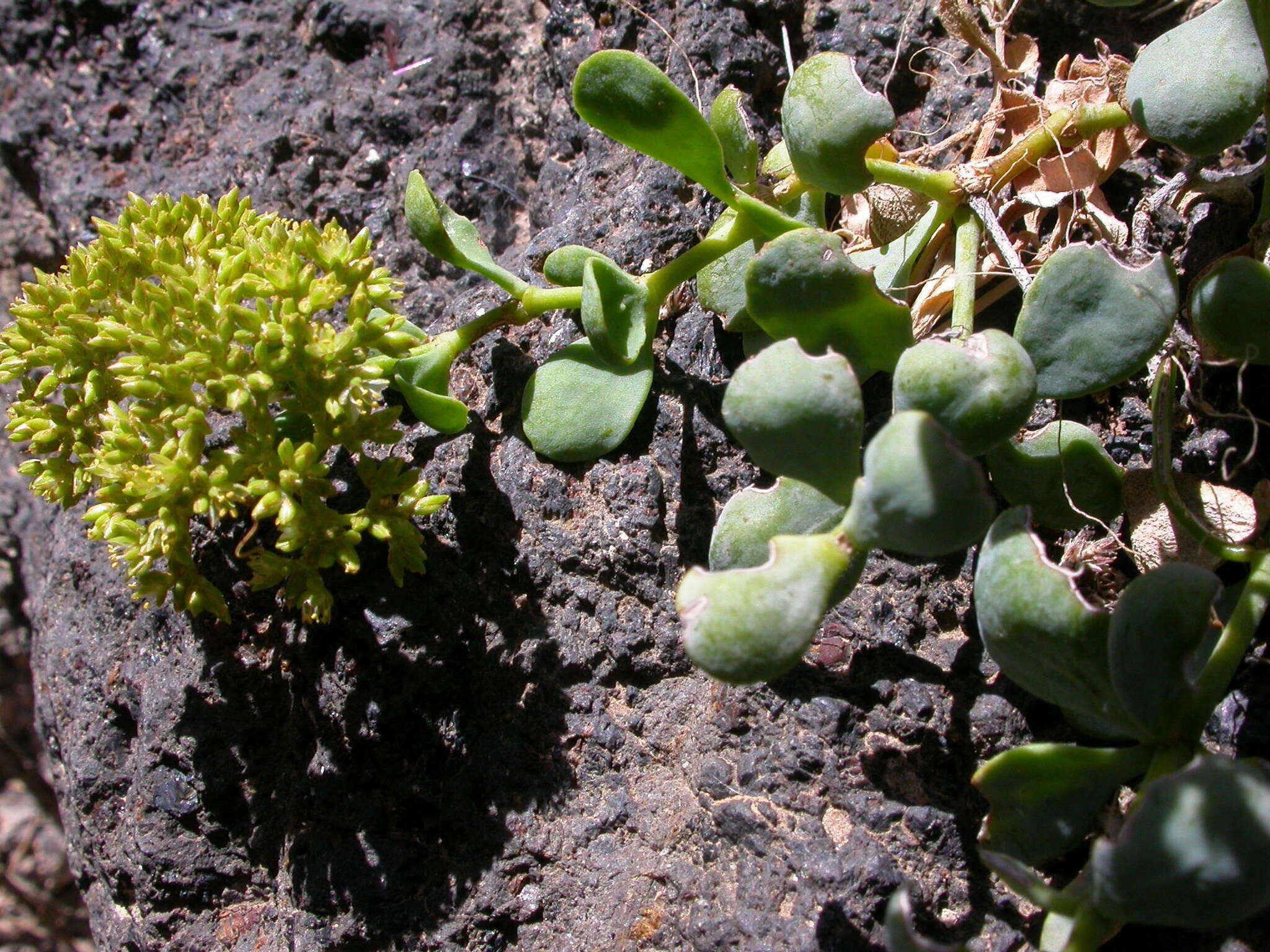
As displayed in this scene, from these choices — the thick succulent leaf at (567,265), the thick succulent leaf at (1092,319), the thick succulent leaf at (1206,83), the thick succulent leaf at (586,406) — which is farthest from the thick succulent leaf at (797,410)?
the thick succulent leaf at (1206,83)

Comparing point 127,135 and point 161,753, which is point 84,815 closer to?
point 161,753

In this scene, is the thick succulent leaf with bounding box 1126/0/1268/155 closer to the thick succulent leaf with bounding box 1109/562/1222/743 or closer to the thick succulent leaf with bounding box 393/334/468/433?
the thick succulent leaf with bounding box 1109/562/1222/743

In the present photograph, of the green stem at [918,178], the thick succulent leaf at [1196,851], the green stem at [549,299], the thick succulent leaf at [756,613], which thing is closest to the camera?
the thick succulent leaf at [1196,851]

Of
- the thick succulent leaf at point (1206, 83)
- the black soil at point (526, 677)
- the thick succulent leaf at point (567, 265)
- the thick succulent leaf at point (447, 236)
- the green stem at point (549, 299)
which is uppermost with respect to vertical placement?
the thick succulent leaf at point (1206, 83)

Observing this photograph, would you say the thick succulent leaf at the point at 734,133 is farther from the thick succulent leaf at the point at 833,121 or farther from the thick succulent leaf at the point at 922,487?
the thick succulent leaf at the point at 922,487

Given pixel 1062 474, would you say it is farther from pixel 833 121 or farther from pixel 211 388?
pixel 211 388

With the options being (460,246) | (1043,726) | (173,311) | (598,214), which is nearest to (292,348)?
(173,311)

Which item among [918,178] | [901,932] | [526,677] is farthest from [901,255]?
[901,932]

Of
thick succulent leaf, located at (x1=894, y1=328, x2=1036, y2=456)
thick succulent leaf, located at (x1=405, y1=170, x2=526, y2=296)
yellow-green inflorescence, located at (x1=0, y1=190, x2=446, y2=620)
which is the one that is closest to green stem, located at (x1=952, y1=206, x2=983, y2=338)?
thick succulent leaf, located at (x1=894, y1=328, x2=1036, y2=456)
